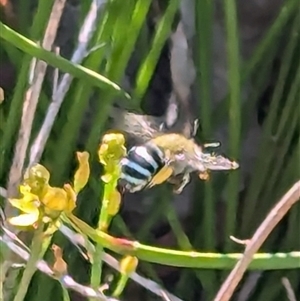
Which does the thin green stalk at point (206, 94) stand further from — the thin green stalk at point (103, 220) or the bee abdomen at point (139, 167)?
the thin green stalk at point (103, 220)

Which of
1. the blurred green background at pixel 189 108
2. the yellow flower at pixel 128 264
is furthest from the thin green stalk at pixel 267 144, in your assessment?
the yellow flower at pixel 128 264

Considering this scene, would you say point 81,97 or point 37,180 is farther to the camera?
point 81,97

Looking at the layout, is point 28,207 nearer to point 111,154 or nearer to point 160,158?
point 111,154

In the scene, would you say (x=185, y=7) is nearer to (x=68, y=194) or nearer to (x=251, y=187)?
(x=251, y=187)

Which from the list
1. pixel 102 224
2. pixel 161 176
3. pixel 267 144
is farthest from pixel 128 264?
pixel 267 144

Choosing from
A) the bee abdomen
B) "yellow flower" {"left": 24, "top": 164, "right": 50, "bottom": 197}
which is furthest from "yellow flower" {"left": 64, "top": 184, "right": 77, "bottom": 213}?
the bee abdomen

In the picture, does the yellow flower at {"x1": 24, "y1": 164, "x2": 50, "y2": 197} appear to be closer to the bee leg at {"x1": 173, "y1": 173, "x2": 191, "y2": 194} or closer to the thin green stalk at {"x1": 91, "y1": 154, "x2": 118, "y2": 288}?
the thin green stalk at {"x1": 91, "y1": 154, "x2": 118, "y2": 288}

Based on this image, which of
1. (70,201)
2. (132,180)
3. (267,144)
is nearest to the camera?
(70,201)
